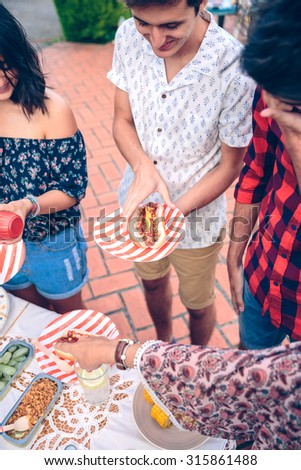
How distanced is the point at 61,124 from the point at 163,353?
1204 millimetres

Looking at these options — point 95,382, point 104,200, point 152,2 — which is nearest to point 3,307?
point 95,382

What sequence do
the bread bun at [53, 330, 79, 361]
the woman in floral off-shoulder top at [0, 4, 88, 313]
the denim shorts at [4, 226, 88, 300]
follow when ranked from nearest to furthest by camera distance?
1. the bread bun at [53, 330, 79, 361]
2. the woman in floral off-shoulder top at [0, 4, 88, 313]
3. the denim shorts at [4, 226, 88, 300]

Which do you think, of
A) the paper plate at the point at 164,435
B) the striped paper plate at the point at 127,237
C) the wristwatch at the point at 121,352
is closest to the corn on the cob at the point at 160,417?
the paper plate at the point at 164,435

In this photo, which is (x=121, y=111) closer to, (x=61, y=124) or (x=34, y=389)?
(x=61, y=124)

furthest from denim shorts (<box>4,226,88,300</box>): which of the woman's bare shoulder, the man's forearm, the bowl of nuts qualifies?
the man's forearm

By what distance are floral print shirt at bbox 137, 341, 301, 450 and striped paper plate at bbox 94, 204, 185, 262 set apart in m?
0.62

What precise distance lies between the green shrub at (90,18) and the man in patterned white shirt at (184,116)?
5.73 metres

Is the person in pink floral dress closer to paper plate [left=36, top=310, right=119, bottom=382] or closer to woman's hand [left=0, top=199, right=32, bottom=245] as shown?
Answer: paper plate [left=36, top=310, right=119, bottom=382]

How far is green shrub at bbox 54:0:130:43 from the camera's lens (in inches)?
267

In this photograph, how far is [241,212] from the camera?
1855 mm

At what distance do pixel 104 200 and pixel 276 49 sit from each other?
10.4ft

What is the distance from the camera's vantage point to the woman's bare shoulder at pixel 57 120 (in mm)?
1824

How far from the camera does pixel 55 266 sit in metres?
2.08

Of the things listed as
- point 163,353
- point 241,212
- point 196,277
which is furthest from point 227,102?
point 163,353
